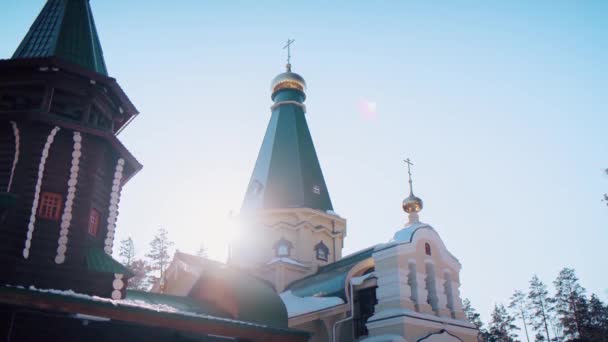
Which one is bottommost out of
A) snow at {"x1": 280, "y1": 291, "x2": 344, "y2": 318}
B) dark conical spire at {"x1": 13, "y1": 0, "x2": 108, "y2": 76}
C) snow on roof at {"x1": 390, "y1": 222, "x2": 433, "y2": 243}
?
snow at {"x1": 280, "y1": 291, "x2": 344, "y2": 318}

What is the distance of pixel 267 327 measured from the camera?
12.6 meters

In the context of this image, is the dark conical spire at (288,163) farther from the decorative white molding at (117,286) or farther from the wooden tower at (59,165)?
the decorative white molding at (117,286)

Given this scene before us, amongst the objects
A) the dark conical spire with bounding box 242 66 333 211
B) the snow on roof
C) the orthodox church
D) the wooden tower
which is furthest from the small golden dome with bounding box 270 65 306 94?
the wooden tower

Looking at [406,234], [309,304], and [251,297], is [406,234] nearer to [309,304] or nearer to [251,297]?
[309,304]

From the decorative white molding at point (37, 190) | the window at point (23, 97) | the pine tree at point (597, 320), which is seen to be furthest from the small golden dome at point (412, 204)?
the pine tree at point (597, 320)

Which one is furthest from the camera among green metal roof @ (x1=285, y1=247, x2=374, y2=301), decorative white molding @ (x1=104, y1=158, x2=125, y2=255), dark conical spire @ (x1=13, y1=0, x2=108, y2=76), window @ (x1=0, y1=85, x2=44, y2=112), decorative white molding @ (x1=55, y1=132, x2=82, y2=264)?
green metal roof @ (x1=285, y1=247, x2=374, y2=301)

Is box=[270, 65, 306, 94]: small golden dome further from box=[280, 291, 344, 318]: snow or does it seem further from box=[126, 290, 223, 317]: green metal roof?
box=[126, 290, 223, 317]: green metal roof

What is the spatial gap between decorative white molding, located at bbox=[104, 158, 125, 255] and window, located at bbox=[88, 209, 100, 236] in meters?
0.32

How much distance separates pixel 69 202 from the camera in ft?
38.4

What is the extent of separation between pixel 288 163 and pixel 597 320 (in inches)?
927

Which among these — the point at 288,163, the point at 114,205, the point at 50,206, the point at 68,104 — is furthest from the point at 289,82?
the point at 50,206

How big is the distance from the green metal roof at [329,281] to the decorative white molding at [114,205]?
7.35m

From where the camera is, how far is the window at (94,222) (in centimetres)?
1248

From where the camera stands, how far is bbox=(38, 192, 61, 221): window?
11508 millimetres
